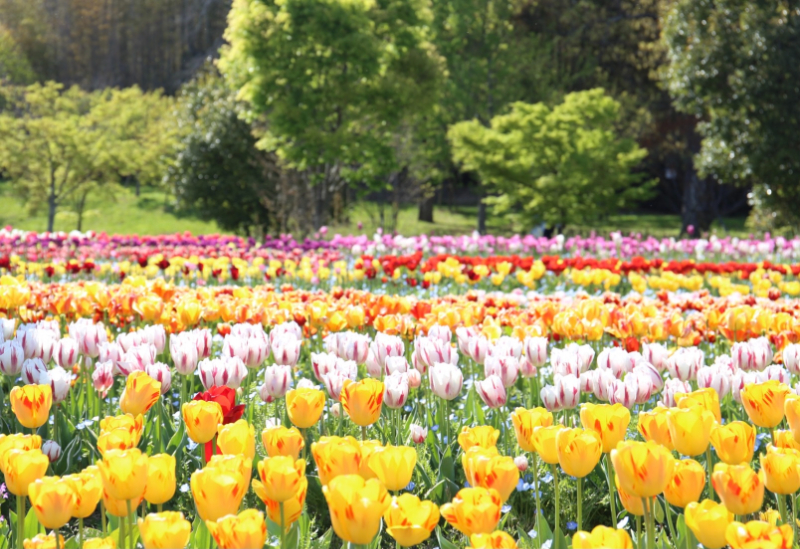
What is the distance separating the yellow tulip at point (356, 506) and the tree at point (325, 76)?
20.8 meters

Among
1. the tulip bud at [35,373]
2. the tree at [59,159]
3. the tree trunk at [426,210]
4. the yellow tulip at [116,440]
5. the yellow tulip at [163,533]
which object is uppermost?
the tree at [59,159]

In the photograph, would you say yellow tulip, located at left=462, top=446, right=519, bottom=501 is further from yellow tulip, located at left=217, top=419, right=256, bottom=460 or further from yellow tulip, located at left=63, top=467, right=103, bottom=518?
yellow tulip, located at left=63, top=467, right=103, bottom=518

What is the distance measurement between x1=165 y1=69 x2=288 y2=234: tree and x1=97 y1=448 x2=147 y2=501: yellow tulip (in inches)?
982

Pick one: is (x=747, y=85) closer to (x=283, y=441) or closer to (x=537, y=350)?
(x=537, y=350)

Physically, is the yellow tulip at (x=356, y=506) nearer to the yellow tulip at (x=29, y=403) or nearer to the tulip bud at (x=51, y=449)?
the yellow tulip at (x=29, y=403)

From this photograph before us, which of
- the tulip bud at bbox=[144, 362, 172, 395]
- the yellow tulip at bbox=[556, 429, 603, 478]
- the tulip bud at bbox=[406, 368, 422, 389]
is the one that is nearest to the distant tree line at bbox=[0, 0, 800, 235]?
the tulip bud at bbox=[406, 368, 422, 389]

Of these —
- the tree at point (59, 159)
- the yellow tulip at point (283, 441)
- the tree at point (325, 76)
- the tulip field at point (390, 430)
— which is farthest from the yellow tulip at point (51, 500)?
the tree at point (59, 159)

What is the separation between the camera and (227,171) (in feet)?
88.8

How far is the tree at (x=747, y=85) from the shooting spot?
22.1m

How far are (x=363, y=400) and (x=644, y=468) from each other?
0.95m

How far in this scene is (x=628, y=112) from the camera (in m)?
31.9

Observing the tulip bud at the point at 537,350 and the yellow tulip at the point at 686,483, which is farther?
the tulip bud at the point at 537,350

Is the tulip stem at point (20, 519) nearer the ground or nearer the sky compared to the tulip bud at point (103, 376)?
nearer the ground

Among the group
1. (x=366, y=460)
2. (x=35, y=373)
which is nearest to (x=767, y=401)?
(x=366, y=460)
